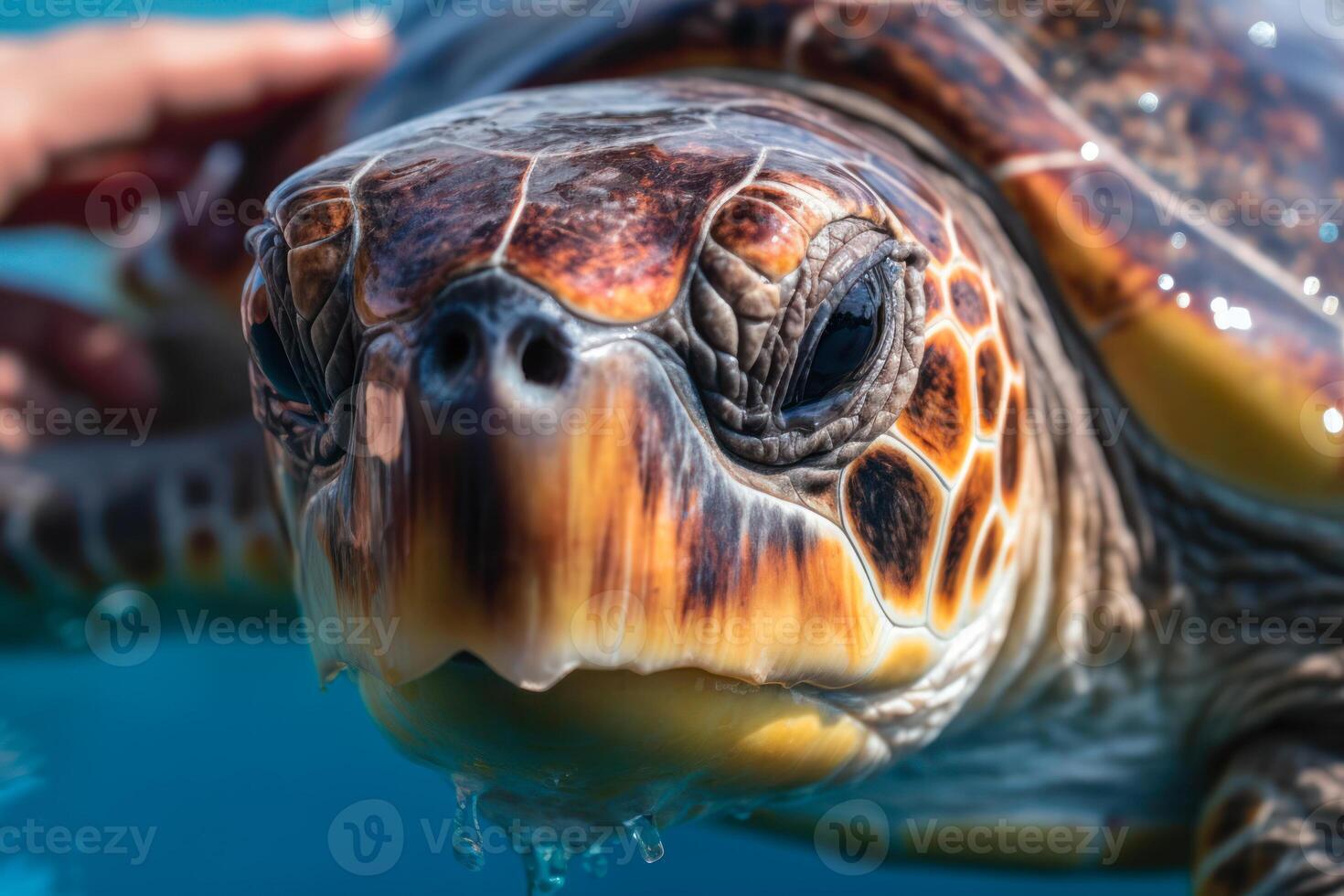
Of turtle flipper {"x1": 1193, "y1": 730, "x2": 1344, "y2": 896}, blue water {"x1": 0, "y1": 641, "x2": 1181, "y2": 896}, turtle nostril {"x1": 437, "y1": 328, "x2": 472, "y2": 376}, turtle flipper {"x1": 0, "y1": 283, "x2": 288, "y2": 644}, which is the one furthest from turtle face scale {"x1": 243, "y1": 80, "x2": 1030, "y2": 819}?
turtle flipper {"x1": 0, "y1": 283, "x2": 288, "y2": 644}

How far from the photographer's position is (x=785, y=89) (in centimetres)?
149

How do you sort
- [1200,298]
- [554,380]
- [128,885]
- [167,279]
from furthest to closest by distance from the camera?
[167,279]
[128,885]
[1200,298]
[554,380]

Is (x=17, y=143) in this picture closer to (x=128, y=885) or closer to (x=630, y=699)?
(x=128, y=885)

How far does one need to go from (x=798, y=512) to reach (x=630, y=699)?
19 centimetres

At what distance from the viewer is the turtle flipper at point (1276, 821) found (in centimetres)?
123

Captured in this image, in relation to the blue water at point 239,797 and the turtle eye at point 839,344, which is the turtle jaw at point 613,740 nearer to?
the turtle eye at point 839,344

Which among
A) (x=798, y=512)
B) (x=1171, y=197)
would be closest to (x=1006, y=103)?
(x=1171, y=197)

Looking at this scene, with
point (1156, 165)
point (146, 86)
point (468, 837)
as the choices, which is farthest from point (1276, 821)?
point (146, 86)

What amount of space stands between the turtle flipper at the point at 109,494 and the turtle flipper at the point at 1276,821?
1.49m

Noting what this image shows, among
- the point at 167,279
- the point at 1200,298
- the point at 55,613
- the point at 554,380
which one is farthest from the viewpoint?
the point at 167,279

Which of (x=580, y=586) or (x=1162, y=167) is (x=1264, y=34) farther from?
(x=580, y=586)

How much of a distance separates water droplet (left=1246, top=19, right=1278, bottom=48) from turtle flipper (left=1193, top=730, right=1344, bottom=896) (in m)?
0.88

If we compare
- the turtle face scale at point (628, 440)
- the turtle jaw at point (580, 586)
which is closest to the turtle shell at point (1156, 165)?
the turtle face scale at point (628, 440)

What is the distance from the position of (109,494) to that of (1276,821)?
1.84 m
